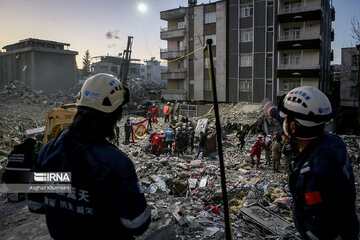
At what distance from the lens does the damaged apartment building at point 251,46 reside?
84.2 feet

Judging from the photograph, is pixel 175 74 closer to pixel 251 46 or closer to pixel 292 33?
pixel 251 46

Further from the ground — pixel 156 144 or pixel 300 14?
pixel 300 14

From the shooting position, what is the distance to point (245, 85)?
2984 cm

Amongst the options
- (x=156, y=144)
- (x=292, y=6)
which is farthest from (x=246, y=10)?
(x=156, y=144)

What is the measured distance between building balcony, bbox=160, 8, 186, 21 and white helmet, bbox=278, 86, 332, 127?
33.6 metres

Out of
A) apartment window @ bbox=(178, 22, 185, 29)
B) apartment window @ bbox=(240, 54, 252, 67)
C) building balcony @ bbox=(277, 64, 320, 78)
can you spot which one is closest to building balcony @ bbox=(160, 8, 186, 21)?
apartment window @ bbox=(178, 22, 185, 29)

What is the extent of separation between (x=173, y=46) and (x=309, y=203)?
1394 inches

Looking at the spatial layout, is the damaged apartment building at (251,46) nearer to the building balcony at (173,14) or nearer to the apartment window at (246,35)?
the building balcony at (173,14)

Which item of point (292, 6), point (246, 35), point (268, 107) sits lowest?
point (268, 107)

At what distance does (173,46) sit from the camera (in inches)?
1395

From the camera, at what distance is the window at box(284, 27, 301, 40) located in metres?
26.3

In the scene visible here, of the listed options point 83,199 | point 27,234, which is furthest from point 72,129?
point 27,234

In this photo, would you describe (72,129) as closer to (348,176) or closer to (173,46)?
(348,176)

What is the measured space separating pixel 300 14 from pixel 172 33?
15.6m
